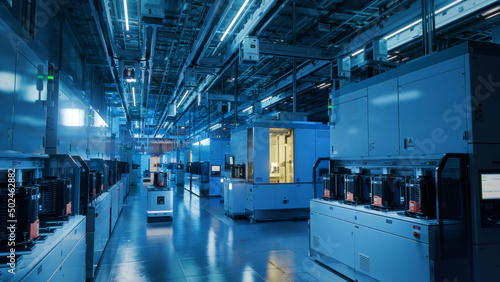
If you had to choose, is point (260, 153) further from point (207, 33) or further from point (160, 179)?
point (207, 33)

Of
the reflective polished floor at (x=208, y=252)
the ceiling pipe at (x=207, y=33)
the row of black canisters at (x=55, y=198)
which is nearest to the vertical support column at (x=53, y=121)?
the row of black canisters at (x=55, y=198)

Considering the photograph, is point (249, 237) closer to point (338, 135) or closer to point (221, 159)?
point (338, 135)

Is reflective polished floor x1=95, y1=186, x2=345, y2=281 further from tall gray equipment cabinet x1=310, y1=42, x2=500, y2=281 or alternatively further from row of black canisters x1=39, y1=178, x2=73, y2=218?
row of black canisters x1=39, y1=178, x2=73, y2=218

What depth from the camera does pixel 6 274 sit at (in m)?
1.86

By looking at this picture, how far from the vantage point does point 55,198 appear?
11.3 feet

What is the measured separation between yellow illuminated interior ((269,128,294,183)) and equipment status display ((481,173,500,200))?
631 cm

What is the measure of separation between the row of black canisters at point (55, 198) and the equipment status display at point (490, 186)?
4.40 meters

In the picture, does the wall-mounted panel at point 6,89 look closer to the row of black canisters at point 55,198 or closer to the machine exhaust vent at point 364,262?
the row of black canisters at point 55,198

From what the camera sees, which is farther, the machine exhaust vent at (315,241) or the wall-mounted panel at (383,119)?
the machine exhaust vent at (315,241)

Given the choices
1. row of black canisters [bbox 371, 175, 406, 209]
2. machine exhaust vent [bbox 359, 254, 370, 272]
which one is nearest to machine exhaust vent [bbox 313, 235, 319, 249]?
machine exhaust vent [bbox 359, 254, 370, 272]

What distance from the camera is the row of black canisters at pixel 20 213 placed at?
224cm

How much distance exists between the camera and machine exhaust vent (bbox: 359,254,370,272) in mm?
4109

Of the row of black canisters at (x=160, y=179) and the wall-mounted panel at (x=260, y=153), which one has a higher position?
the wall-mounted panel at (x=260, y=153)

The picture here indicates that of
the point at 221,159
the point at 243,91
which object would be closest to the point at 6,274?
the point at 221,159
